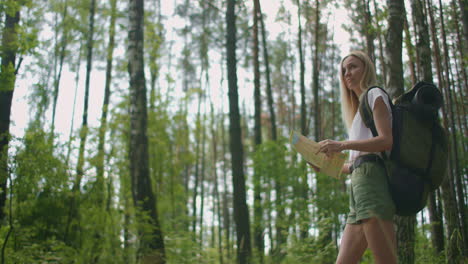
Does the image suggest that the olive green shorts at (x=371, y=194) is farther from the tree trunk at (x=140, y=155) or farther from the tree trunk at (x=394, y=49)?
the tree trunk at (x=140, y=155)

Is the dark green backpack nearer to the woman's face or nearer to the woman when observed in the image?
the woman

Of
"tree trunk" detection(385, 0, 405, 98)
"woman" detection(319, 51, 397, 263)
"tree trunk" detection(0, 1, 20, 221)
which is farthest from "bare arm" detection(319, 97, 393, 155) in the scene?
"tree trunk" detection(0, 1, 20, 221)

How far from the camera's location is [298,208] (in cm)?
934

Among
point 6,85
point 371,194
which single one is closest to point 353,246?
point 371,194

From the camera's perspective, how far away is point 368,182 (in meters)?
2.16

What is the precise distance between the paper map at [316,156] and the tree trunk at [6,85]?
386cm

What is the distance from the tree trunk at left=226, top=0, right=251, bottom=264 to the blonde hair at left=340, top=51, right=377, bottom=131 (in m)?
4.01

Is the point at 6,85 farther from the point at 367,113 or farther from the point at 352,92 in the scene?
the point at 367,113

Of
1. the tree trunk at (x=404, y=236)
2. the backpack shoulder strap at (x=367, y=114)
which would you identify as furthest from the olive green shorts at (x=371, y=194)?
the tree trunk at (x=404, y=236)

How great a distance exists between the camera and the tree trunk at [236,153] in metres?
6.47

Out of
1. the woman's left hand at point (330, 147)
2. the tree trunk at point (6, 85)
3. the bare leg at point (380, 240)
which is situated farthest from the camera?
the tree trunk at point (6, 85)

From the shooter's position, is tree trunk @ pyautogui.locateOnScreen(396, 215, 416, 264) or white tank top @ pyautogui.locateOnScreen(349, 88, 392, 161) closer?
white tank top @ pyautogui.locateOnScreen(349, 88, 392, 161)

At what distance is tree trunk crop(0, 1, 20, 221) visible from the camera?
509 centimetres

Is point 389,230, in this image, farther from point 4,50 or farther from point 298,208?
point 298,208
